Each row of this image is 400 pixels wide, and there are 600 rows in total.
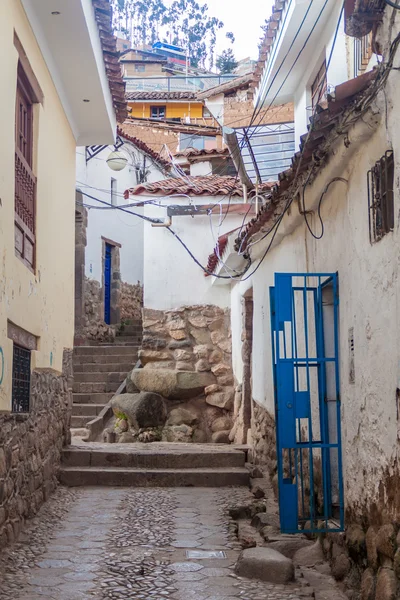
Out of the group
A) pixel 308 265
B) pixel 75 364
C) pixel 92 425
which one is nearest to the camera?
pixel 308 265

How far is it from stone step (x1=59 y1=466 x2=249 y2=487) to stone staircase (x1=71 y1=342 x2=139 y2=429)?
135 inches

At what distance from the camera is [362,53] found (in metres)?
6.31

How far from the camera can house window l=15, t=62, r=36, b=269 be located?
20.1 ft

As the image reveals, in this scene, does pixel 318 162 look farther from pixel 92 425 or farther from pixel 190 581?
pixel 92 425

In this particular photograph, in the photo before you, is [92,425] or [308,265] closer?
[308,265]

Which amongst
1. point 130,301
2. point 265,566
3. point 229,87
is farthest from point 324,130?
point 130,301

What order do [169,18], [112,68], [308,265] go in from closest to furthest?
[308,265]
[112,68]
[169,18]

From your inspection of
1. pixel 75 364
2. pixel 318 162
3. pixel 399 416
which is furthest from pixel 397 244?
pixel 75 364

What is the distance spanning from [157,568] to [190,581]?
0.38 metres

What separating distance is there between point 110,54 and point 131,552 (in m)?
5.39

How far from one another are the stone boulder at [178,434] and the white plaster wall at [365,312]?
6.51 meters

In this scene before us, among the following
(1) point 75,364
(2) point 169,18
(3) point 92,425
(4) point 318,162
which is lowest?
(3) point 92,425

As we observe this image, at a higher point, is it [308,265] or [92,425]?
[308,265]

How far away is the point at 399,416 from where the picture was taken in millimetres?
3561
